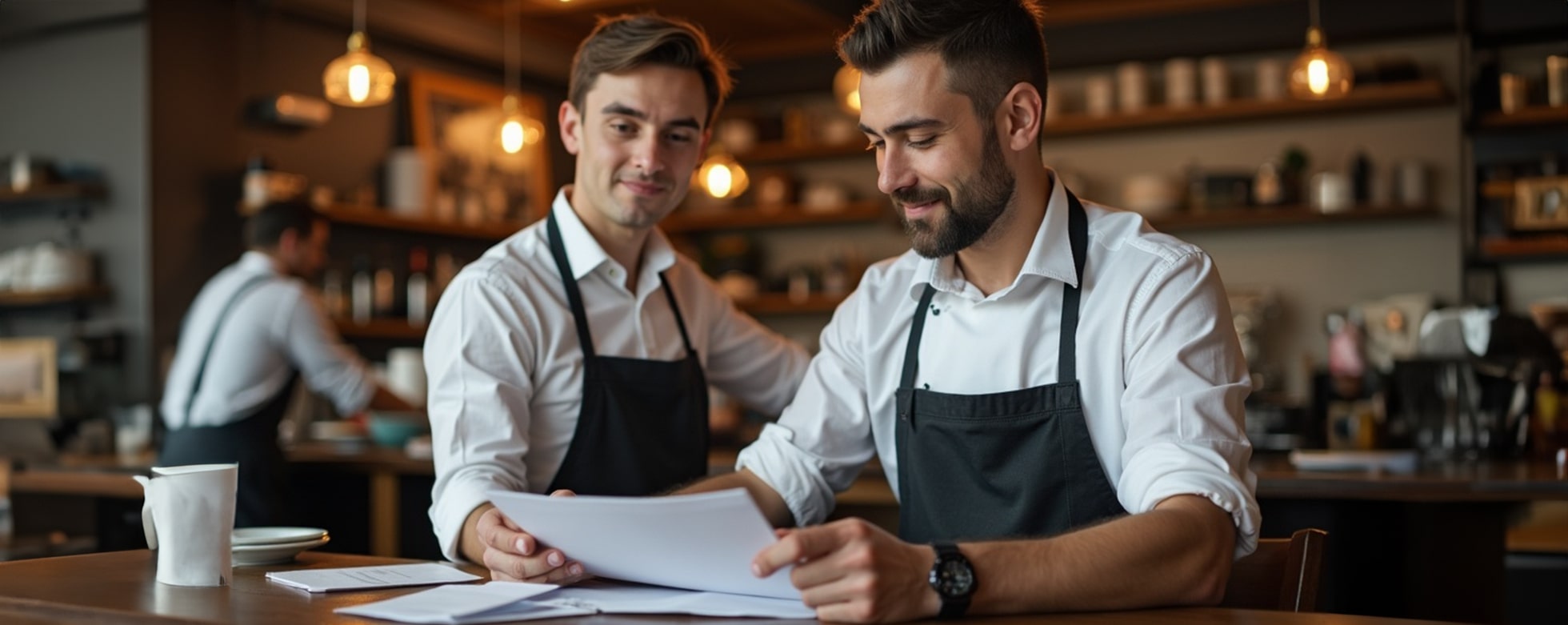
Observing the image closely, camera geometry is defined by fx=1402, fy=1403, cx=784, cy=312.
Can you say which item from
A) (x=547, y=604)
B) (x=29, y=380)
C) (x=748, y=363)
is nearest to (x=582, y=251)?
(x=748, y=363)

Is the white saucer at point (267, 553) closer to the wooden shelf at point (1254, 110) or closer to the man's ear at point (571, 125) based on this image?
the man's ear at point (571, 125)

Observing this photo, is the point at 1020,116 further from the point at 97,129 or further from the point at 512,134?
the point at 97,129

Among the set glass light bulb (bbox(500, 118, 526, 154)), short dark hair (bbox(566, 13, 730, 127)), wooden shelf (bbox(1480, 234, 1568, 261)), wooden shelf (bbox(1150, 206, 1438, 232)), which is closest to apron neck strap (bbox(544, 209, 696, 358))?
short dark hair (bbox(566, 13, 730, 127))

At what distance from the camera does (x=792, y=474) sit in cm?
217

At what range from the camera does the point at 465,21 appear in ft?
21.7

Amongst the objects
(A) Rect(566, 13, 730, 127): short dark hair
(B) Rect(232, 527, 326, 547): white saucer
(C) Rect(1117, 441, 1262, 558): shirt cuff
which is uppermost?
(A) Rect(566, 13, 730, 127): short dark hair

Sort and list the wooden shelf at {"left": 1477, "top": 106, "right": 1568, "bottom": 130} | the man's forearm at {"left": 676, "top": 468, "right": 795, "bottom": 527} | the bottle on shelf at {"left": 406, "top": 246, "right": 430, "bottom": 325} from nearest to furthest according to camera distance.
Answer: the man's forearm at {"left": 676, "top": 468, "right": 795, "bottom": 527} → the wooden shelf at {"left": 1477, "top": 106, "right": 1568, "bottom": 130} → the bottle on shelf at {"left": 406, "top": 246, "right": 430, "bottom": 325}

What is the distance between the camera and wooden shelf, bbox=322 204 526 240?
5926mm

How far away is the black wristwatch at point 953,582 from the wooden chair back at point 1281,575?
0.42m

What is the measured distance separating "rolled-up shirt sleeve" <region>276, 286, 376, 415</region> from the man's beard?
293 centimetres

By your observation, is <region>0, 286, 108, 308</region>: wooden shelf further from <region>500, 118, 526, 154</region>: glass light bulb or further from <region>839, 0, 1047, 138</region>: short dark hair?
<region>839, 0, 1047, 138</region>: short dark hair

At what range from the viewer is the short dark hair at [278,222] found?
4.51m

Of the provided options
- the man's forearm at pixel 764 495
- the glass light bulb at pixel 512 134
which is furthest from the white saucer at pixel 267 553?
the glass light bulb at pixel 512 134

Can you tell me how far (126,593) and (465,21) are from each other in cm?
529
